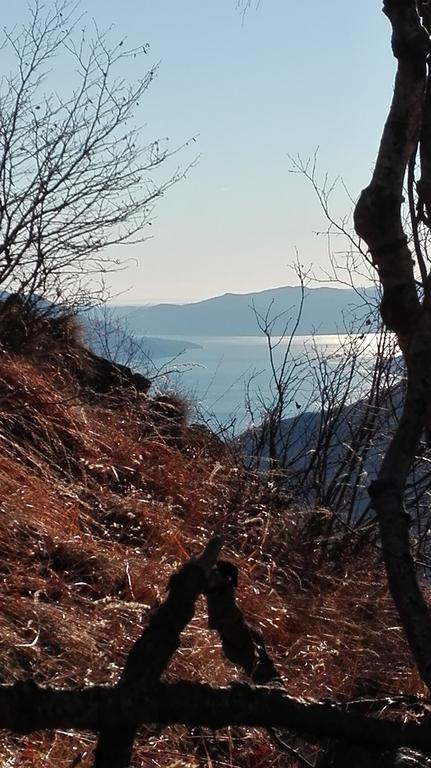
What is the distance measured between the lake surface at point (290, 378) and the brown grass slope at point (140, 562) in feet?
3.11

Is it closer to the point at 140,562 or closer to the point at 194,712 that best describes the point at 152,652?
the point at 194,712

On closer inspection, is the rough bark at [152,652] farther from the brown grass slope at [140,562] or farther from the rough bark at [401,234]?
the brown grass slope at [140,562]

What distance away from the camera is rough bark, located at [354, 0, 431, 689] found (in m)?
1.34

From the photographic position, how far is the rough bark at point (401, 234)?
1.34 metres

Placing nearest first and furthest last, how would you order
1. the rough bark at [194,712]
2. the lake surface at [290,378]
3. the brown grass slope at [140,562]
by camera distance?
the rough bark at [194,712], the brown grass slope at [140,562], the lake surface at [290,378]

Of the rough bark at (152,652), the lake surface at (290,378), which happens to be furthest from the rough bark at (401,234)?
the lake surface at (290,378)

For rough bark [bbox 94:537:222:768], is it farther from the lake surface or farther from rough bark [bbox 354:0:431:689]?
the lake surface

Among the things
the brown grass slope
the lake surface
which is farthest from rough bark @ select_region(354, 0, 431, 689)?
the lake surface

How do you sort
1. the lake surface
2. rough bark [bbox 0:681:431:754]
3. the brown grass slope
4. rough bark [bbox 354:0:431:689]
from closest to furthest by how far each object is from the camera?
rough bark [bbox 0:681:431:754]
rough bark [bbox 354:0:431:689]
the brown grass slope
the lake surface

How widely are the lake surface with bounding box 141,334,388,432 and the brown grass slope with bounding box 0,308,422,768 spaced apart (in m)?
0.95

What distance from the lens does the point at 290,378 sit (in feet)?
30.2

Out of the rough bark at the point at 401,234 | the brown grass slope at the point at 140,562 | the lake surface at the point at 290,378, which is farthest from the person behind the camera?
the lake surface at the point at 290,378

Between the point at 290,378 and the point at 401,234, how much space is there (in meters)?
7.67

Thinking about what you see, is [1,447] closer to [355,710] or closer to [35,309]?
[35,309]
